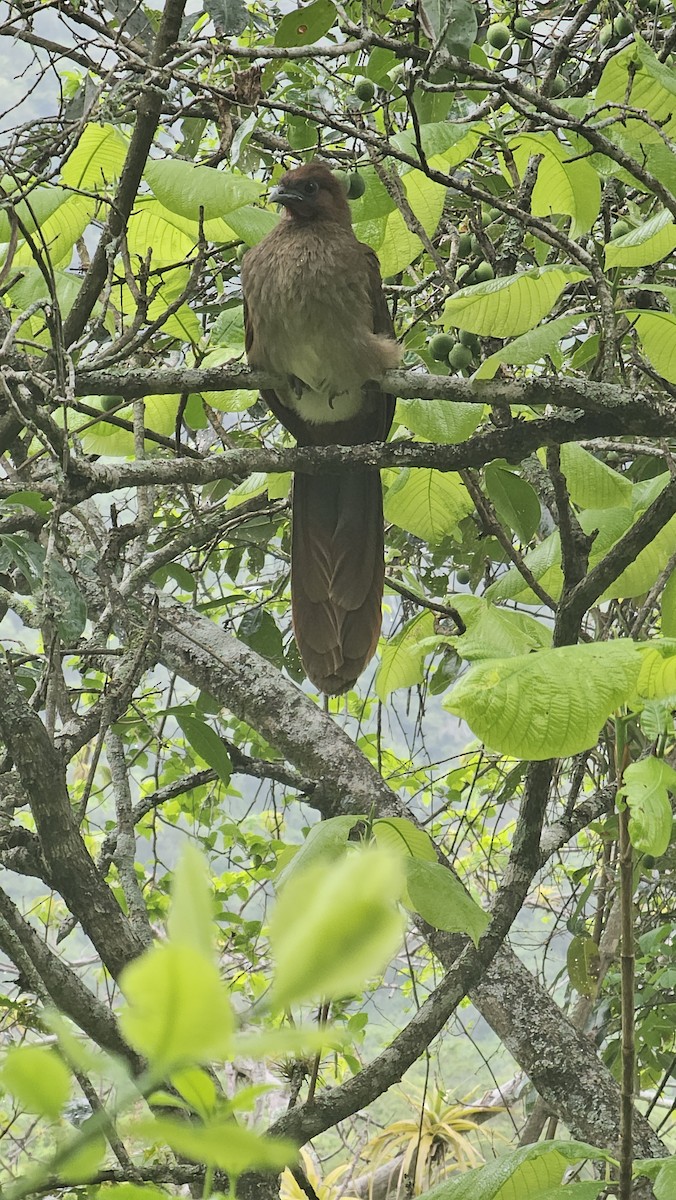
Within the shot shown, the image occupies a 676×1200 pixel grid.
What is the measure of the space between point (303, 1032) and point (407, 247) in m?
1.87

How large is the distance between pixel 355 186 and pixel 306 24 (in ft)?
0.90

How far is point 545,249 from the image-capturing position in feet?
6.31

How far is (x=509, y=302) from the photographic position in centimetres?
137

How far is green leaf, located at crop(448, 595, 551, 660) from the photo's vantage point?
1.08m

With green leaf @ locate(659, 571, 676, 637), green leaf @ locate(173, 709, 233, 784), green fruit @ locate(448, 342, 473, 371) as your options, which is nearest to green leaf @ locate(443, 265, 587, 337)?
green leaf @ locate(659, 571, 676, 637)

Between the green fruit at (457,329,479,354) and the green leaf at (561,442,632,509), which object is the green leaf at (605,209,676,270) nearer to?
the green leaf at (561,442,632,509)

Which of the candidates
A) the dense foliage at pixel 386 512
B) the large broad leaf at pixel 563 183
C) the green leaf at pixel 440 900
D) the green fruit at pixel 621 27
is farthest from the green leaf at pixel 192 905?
the green fruit at pixel 621 27

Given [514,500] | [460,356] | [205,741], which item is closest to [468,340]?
[460,356]

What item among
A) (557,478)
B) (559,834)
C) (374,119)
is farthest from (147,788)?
(557,478)

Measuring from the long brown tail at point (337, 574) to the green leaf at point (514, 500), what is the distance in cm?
87

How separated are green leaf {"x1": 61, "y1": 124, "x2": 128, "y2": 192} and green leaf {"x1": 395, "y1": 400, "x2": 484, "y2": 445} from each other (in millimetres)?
579

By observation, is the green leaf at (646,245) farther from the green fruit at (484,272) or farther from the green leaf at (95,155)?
the green leaf at (95,155)

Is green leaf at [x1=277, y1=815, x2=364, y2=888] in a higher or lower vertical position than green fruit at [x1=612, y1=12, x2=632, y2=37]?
lower

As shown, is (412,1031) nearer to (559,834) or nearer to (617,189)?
(559,834)
